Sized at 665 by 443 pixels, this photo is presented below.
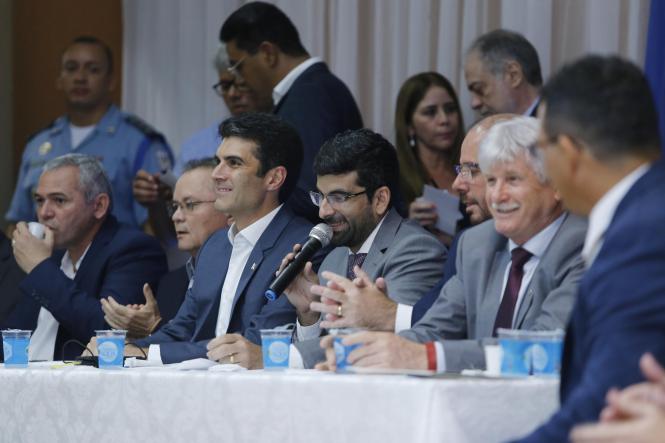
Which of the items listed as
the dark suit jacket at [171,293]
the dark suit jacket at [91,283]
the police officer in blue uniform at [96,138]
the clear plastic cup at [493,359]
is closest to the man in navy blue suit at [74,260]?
the dark suit jacket at [91,283]

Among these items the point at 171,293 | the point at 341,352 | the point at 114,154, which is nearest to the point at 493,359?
the point at 341,352

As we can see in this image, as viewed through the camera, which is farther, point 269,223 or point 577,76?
point 269,223

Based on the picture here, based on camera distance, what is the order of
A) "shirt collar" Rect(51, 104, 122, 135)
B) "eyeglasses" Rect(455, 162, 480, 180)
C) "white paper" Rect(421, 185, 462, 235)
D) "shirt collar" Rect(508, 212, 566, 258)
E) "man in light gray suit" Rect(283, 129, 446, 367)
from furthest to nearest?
1. "shirt collar" Rect(51, 104, 122, 135)
2. "white paper" Rect(421, 185, 462, 235)
3. "man in light gray suit" Rect(283, 129, 446, 367)
4. "eyeglasses" Rect(455, 162, 480, 180)
5. "shirt collar" Rect(508, 212, 566, 258)

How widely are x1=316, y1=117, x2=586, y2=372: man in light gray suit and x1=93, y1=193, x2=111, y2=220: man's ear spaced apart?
2331 millimetres

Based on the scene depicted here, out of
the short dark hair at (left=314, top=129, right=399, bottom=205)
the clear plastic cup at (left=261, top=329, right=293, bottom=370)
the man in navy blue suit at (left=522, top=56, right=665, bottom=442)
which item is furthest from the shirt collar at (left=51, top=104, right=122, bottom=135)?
the man in navy blue suit at (left=522, top=56, right=665, bottom=442)

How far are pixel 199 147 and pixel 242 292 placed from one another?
77.3 inches

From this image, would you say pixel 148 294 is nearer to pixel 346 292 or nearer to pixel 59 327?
pixel 59 327

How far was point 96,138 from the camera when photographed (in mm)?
6547

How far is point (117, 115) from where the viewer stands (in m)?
6.64

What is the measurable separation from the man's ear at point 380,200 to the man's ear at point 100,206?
1618 millimetres

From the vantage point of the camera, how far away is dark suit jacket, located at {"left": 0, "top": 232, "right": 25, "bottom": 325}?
18.6 ft

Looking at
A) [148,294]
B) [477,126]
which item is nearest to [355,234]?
[477,126]

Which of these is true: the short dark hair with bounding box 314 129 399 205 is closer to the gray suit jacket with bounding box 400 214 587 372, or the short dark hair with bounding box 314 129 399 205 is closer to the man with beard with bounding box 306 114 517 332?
the man with beard with bounding box 306 114 517 332

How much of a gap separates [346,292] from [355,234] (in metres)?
0.82
